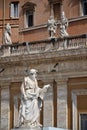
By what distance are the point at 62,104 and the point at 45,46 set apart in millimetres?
3528

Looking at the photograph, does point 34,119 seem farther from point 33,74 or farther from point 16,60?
point 16,60

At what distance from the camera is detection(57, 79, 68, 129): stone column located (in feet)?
97.6

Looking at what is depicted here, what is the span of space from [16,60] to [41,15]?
21.7 feet

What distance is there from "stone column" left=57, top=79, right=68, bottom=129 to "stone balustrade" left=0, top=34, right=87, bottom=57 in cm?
194

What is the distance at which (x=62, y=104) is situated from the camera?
98.0 ft

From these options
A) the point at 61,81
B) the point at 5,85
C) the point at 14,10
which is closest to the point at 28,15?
the point at 14,10

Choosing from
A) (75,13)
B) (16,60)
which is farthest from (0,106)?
(75,13)

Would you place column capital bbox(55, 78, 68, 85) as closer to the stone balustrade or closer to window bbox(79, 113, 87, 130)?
the stone balustrade

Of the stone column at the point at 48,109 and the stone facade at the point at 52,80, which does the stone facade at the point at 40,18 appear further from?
the stone column at the point at 48,109

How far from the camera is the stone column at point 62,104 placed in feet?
97.6

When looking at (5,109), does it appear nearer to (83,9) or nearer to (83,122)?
(83,122)

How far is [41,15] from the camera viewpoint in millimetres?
37781

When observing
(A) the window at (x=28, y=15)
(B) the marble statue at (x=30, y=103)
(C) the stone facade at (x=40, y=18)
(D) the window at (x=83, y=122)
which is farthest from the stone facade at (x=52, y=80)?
(B) the marble statue at (x=30, y=103)

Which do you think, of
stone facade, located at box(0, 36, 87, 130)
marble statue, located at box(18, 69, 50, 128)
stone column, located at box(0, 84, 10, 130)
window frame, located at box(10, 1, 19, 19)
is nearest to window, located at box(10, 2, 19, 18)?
window frame, located at box(10, 1, 19, 19)
